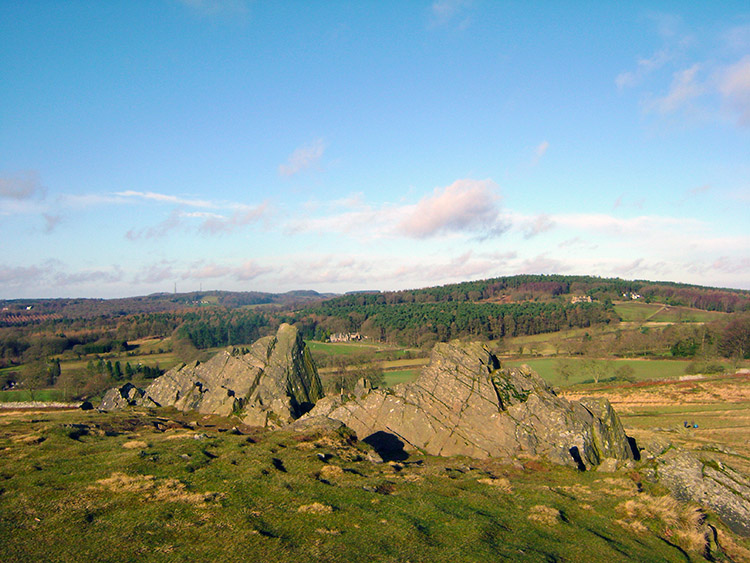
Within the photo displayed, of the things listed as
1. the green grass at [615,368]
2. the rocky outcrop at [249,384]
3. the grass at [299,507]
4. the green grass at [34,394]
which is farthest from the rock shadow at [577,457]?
the green grass at [34,394]

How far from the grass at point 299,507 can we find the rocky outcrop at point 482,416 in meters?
2.16

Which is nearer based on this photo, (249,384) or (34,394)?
(249,384)

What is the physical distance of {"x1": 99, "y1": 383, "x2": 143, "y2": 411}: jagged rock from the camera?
1607 inches

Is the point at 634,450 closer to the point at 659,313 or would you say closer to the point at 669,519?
the point at 669,519

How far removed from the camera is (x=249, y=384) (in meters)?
38.9

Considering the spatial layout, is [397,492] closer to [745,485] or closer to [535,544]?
[535,544]

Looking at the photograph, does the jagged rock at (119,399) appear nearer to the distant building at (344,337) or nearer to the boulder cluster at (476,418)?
the boulder cluster at (476,418)

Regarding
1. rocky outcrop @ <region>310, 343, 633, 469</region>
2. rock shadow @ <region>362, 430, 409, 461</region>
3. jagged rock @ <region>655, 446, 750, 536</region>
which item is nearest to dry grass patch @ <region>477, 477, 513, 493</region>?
rocky outcrop @ <region>310, 343, 633, 469</region>

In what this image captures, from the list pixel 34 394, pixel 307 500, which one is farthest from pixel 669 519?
pixel 34 394

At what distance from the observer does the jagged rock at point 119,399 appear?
4081 centimetres

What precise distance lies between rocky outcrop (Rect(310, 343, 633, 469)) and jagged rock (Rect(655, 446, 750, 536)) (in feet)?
11.6

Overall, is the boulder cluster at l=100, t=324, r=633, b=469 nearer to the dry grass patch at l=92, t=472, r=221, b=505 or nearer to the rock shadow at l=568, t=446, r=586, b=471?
the rock shadow at l=568, t=446, r=586, b=471

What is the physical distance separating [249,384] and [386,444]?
16.1 meters

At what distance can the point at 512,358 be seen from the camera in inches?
4102
